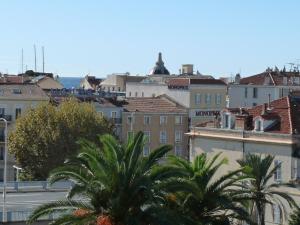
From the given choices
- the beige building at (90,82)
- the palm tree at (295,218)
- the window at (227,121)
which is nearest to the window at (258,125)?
the window at (227,121)

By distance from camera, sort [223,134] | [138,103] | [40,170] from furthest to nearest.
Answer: [138,103], [40,170], [223,134]

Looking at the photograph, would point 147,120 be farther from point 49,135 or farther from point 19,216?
point 19,216

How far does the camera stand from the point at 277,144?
178 ft

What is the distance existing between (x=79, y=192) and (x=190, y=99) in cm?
7864

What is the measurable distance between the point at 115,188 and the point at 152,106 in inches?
2814

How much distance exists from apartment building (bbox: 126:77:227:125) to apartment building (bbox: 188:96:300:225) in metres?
44.9

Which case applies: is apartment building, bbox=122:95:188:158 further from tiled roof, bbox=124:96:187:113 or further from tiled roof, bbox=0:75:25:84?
tiled roof, bbox=0:75:25:84

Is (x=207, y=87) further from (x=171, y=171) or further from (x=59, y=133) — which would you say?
(x=171, y=171)

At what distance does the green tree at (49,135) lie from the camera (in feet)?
259

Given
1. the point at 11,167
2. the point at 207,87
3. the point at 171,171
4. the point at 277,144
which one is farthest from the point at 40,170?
the point at 171,171

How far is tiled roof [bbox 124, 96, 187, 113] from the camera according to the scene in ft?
331

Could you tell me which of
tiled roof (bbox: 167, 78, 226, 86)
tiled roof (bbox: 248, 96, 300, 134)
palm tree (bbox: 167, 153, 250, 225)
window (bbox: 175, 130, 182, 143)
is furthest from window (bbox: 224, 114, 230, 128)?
tiled roof (bbox: 167, 78, 226, 86)

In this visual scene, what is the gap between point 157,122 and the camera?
101m

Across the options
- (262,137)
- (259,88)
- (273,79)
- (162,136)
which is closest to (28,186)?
(262,137)
